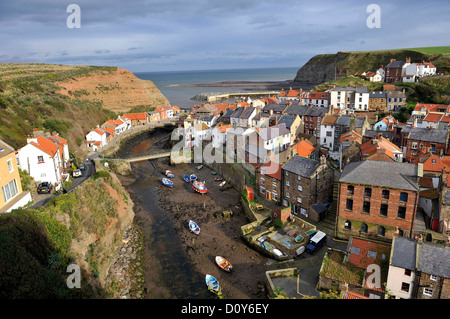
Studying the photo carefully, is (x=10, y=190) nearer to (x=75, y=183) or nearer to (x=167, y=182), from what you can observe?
(x=75, y=183)

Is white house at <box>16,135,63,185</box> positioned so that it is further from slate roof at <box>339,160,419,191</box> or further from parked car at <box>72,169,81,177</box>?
slate roof at <box>339,160,419,191</box>

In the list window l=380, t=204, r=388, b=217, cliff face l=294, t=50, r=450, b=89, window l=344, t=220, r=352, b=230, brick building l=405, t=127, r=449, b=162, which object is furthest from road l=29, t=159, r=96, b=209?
cliff face l=294, t=50, r=450, b=89

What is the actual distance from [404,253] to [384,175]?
9150 mm

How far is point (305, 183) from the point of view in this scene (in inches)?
1375

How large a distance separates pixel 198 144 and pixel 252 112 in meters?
14.1

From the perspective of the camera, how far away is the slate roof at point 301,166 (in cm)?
3484

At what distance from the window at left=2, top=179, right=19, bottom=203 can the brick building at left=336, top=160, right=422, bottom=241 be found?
31.7 m

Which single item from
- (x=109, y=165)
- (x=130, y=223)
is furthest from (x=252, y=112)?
(x=130, y=223)

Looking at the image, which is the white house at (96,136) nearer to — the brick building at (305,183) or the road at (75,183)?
the road at (75,183)

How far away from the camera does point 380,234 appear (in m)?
29.4

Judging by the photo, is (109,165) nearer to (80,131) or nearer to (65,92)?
(80,131)

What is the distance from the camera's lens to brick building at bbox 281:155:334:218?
34.7 m

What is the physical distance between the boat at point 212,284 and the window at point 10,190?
19773 mm

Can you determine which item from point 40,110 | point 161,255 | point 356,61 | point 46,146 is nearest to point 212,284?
point 161,255
